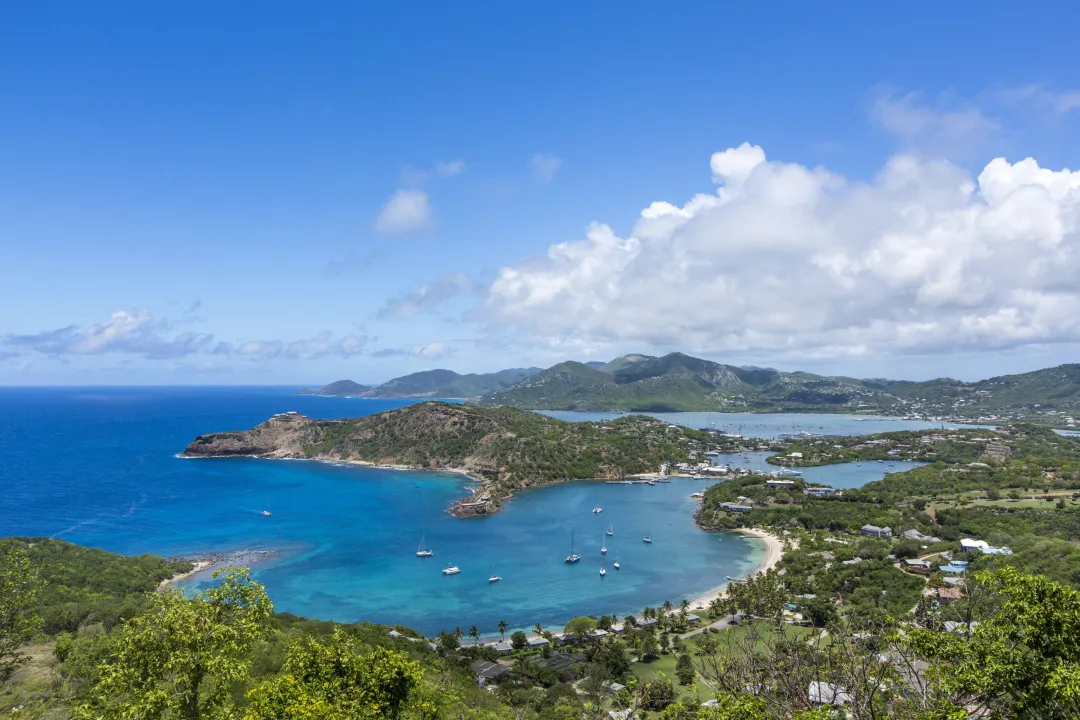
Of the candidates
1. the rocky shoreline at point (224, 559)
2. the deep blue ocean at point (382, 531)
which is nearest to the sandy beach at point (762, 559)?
the deep blue ocean at point (382, 531)

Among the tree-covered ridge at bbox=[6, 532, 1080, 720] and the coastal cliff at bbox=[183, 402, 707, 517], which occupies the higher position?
the tree-covered ridge at bbox=[6, 532, 1080, 720]

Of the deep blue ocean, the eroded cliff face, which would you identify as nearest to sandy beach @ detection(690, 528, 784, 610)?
the deep blue ocean

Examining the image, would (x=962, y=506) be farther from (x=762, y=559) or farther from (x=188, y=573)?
(x=188, y=573)

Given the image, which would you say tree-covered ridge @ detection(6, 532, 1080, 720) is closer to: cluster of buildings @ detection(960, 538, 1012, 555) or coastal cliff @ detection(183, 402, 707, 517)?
cluster of buildings @ detection(960, 538, 1012, 555)

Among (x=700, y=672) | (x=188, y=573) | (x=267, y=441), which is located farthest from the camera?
(x=267, y=441)

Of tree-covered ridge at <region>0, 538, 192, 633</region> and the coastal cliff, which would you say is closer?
tree-covered ridge at <region>0, 538, 192, 633</region>

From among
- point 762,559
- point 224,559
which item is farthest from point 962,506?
point 224,559

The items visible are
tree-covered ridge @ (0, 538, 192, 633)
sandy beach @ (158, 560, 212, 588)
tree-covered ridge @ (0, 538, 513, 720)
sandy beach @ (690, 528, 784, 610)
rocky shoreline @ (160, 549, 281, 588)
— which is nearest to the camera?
tree-covered ridge @ (0, 538, 513, 720)

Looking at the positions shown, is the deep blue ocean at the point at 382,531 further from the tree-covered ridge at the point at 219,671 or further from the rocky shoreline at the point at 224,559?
the tree-covered ridge at the point at 219,671
